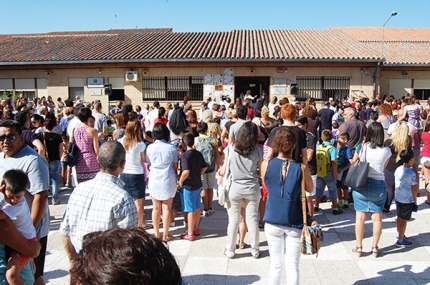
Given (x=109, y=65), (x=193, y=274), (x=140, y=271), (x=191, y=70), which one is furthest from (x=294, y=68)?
(x=140, y=271)

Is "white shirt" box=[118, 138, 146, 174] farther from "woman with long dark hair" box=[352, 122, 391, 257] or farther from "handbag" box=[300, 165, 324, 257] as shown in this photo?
"woman with long dark hair" box=[352, 122, 391, 257]

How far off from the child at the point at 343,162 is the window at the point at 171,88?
488 inches

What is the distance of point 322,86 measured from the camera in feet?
59.4

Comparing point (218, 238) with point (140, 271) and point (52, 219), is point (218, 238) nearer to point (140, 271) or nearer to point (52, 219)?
point (52, 219)

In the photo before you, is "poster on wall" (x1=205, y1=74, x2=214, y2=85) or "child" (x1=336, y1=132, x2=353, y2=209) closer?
"child" (x1=336, y1=132, x2=353, y2=209)

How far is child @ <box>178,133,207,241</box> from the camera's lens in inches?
204

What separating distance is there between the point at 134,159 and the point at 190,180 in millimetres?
810

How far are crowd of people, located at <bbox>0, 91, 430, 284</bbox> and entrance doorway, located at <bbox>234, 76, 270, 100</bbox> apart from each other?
35.8 feet

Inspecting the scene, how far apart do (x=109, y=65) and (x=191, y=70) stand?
4.01 m

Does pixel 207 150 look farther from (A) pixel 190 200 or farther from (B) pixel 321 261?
(B) pixel 321 261

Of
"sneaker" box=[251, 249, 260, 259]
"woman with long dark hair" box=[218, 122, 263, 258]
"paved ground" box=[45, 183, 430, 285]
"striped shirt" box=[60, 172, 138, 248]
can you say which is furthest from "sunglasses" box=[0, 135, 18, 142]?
"sneaker" box=[251, 249, 260, 259]

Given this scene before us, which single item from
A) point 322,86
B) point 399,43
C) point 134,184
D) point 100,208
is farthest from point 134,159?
point 399,43

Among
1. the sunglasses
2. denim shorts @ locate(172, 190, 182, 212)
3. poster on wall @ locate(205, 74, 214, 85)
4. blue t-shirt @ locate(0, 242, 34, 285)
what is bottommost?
denim shorts @ locate(172, 190, 182, 212)

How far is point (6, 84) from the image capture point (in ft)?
65.2
